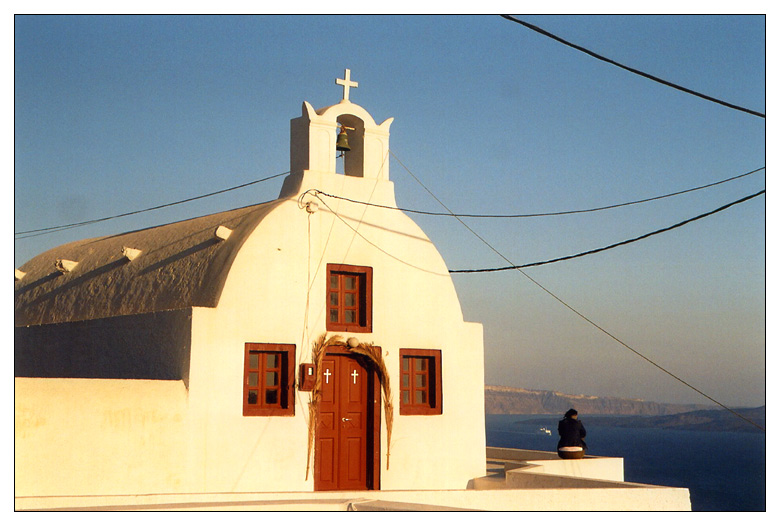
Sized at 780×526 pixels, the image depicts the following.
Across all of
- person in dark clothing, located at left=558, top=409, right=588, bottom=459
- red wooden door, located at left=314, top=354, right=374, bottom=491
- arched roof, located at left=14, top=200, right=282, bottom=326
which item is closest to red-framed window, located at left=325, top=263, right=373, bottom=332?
red wooden door, located at left=314, top=354, right=374, bottom=491

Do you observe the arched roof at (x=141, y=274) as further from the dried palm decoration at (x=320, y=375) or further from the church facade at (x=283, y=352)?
the dried palm decoration at (x=320, y=375)

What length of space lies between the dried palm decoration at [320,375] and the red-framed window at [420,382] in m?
0.40

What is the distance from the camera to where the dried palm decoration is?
1576 cm

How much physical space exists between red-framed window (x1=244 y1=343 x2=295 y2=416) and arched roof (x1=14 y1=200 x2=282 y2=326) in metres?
1.11

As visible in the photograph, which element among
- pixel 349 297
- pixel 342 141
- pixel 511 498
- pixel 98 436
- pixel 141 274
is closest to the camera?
pixel 98 436

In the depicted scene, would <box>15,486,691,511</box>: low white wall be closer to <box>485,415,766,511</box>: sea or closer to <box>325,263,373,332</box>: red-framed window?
<box>325,263,373,332</box>: red-framed window

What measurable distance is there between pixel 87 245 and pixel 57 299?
7.03 feet

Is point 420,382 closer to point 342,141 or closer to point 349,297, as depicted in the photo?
point 349,297

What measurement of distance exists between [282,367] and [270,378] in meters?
0.26

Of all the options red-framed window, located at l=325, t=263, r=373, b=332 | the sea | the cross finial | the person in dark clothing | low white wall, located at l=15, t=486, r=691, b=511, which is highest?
the cross finial

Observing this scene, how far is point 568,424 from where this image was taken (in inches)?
708

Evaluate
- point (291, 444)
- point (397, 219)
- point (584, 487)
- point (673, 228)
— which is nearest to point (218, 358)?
point (291, 444)

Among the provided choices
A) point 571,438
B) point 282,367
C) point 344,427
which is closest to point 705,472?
point 571,438

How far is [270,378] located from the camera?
15.6m
